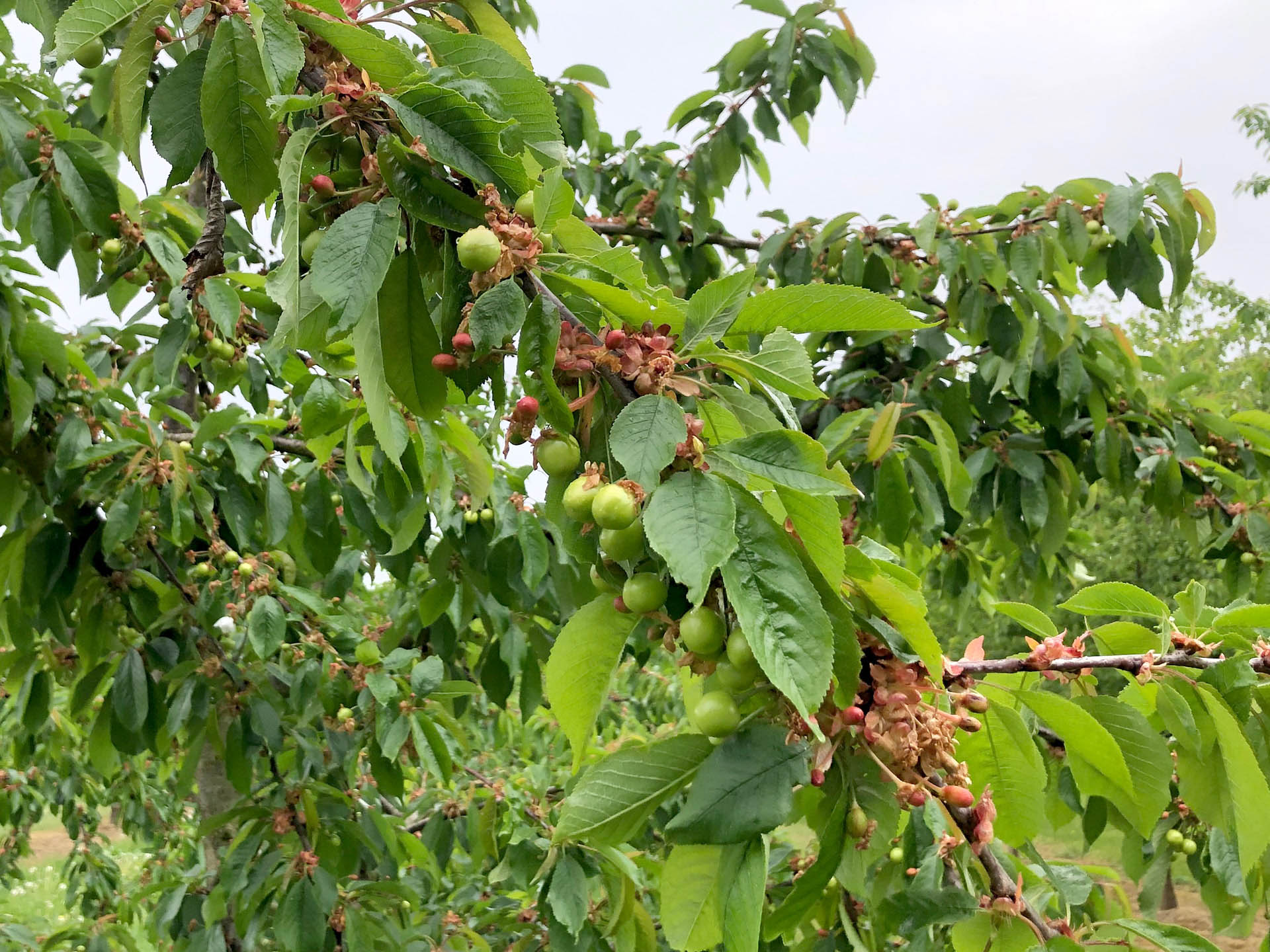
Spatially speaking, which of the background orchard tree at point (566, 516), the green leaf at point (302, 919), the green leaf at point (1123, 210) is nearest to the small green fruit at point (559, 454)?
the background orchard tree at point (566, 516)

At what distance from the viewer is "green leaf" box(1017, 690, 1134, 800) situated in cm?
84

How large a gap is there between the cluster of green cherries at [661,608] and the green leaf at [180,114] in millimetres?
462

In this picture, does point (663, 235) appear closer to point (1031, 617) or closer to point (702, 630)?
point (1031, 617)

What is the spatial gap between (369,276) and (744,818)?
46 cm

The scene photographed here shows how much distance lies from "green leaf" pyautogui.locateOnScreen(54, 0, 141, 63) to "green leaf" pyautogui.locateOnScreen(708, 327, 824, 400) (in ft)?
1.83

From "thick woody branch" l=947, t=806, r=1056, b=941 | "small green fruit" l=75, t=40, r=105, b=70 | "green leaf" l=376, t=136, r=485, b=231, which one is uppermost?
"small green fruit" l=75, t=40, r=105, b=70

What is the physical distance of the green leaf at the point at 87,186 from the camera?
174 cm

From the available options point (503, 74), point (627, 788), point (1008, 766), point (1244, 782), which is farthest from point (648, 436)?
point (1244, 782)

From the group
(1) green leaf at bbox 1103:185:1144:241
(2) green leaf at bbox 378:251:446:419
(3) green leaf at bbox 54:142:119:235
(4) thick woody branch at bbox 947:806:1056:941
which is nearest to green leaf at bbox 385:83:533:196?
(2) green leaf at bbox 378:251:446:419

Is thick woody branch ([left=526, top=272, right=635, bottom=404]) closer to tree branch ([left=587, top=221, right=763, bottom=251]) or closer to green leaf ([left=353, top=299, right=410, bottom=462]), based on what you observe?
green leaf ([left=353, top=299, right=410, bottom=462])

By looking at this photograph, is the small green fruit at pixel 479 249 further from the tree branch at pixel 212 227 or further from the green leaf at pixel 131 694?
the green leaf at pixel 131 694

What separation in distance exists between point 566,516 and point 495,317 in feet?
0.56

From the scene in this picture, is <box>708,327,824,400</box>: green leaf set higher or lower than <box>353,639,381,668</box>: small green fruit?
higher

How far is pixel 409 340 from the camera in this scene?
0.77 meters
